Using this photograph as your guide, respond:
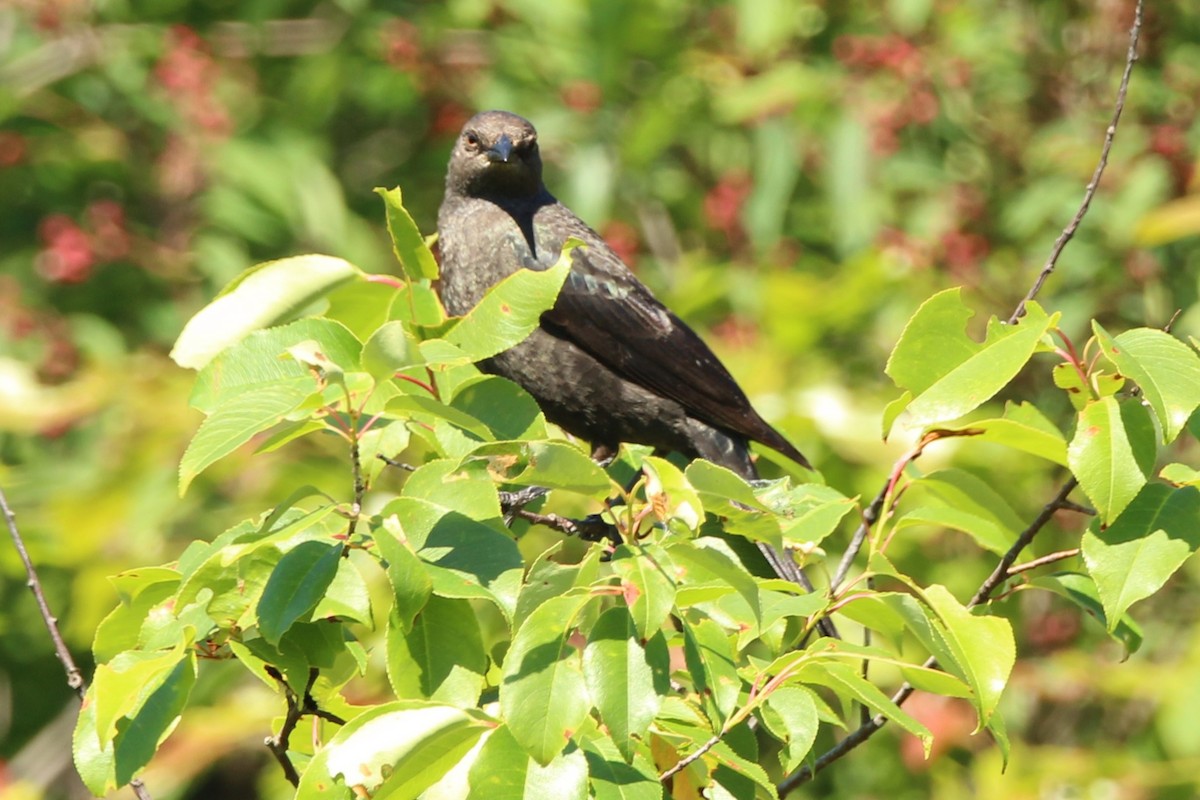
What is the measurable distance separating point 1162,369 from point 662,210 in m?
4.28

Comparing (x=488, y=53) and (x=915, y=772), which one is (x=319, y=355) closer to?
(x=915, y=772)

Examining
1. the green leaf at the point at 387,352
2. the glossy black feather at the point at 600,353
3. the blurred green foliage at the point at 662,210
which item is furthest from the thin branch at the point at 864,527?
the blurred green foliage at the point at 662,210

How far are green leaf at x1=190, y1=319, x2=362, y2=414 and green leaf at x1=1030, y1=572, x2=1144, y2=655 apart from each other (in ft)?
3.58

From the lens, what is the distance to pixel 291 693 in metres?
2.00

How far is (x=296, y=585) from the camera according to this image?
1818 millimetres

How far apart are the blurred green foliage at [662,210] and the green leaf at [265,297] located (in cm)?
A: 198

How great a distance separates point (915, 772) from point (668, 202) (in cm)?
241

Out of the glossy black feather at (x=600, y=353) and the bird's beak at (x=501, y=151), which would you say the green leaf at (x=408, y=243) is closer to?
the glossy black feather at (x=600, y=353)

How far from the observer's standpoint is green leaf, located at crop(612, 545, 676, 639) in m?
1.70

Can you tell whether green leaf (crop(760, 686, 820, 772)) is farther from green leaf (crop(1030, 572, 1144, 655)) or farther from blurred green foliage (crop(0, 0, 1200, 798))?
blurred green foliage (crop(0, 0, 1200, 798))

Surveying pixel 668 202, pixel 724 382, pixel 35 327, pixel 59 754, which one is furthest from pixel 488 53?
pixel 59 754

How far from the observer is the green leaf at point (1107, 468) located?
196 cm

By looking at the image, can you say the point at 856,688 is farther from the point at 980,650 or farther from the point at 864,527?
the point at 864,527

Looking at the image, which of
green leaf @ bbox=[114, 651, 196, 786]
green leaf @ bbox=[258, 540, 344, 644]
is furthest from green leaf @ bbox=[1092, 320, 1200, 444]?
green leaf @ bbox=[114, 651, 196, 786]
